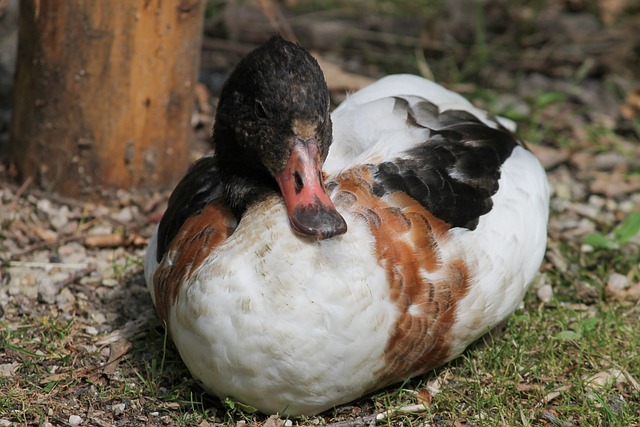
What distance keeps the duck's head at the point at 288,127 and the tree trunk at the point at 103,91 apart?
142 centimetres

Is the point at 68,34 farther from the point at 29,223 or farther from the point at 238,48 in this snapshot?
the point at 238,48

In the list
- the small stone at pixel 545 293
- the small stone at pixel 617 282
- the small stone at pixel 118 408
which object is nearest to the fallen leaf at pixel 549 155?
the small stone at pixel 617 282

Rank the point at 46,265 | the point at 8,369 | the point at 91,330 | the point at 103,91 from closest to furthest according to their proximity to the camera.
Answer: the point at 8,369 < the point at 91,330 < the point at 46,265 < the point at 103,91

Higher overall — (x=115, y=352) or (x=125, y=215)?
(x=115, y=352)

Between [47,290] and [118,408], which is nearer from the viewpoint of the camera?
[118,408]

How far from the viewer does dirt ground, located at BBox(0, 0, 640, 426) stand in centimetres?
395

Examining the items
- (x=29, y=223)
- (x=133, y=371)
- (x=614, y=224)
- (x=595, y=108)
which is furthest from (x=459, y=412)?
(x=595, y=108)

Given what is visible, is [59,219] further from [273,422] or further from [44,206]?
[273,422]

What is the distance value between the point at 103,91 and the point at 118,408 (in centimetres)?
192

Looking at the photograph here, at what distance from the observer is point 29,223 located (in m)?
5.17

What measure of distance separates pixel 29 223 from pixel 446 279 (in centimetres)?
264

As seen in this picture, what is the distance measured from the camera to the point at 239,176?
3777 millimetres

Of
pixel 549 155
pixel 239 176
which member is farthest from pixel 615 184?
pixel 239 176

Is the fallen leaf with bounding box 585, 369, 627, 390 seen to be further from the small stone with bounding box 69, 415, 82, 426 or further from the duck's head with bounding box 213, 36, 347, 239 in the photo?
the small stone with bounding box 69, 415, 82, 426
